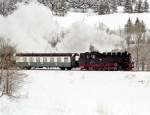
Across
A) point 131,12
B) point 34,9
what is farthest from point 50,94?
point 131,12

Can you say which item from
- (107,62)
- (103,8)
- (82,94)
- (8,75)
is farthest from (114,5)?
(8,75)

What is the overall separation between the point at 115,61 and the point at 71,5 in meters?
135

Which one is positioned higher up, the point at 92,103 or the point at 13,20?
the point at 13,20

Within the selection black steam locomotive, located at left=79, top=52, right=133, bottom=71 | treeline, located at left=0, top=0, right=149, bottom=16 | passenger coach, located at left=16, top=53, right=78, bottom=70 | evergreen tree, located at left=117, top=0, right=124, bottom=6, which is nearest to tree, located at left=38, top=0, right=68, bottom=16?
treeline, located at left=0, top=0, right=149, bottom=16

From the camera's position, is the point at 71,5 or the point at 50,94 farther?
the point at 71,5

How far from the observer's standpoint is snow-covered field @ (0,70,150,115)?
109 feet

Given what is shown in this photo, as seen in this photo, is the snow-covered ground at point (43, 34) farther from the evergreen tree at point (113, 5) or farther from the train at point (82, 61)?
the evergreen tree at point (113, 5)

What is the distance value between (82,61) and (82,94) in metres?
13.0

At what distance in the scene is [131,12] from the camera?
6467 inches

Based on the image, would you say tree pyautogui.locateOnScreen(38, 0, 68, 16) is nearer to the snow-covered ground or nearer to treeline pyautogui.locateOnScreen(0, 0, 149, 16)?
treeline pyautogui.locateOnScreen(0, 0, 149, 16)

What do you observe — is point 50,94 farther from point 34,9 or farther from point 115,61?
point 34,9

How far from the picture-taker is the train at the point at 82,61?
50750 mm

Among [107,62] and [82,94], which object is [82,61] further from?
[82,94]

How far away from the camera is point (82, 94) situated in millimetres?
39312
